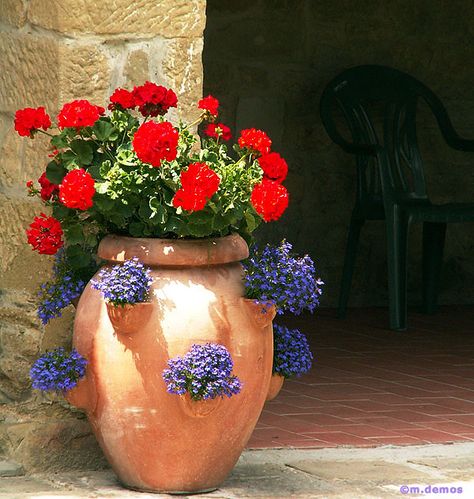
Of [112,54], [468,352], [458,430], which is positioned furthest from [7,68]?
[468,352]

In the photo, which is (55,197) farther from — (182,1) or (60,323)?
(182,1)

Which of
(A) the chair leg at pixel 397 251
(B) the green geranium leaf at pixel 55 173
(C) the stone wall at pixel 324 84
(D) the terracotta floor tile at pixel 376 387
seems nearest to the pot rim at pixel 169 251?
(B) the green geranium leaf at pixel 55 173

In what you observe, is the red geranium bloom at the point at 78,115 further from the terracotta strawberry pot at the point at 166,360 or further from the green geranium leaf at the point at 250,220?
the green geranium leaf at the point at 250,220

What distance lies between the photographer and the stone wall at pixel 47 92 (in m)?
3.76

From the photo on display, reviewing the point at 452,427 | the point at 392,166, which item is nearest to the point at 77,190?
the point at 452,427

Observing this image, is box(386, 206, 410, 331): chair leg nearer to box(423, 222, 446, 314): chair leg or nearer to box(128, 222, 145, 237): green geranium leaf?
box(423, 222, 446, 314): chair leg

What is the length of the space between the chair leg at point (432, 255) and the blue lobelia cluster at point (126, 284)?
11.8ft

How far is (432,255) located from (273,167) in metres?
3.36

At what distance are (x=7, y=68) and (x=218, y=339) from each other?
1044 millimetres

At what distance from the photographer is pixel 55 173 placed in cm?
366

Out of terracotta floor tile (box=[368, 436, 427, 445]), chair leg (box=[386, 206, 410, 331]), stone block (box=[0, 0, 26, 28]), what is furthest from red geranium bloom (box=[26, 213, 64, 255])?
chair leg (box=[386, 206, 410, 331])

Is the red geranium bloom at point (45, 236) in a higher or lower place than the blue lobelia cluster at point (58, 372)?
higher

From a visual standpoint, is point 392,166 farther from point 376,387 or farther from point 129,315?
point 129,315

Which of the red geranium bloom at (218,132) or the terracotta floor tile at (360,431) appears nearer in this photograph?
the red geranium bloom at (218,132)
